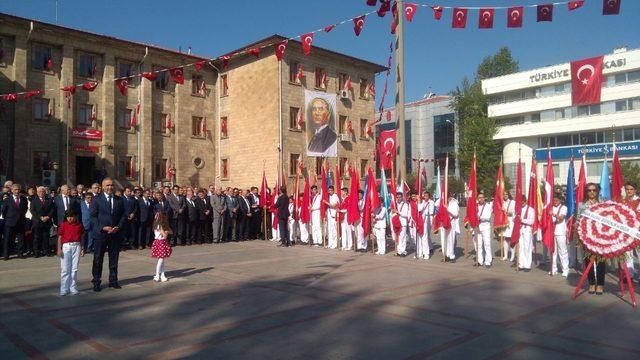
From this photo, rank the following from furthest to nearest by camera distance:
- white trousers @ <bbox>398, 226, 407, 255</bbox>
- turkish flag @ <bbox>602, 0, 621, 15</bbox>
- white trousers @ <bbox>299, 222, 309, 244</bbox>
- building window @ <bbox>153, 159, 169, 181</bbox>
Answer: building window @ <bbox>153, 159, 169, 181</bbox> → white trousers @ <bbox>299, 222, 309, 244</bbox> → white trousers @ <bbox>398, 226, 407, 255</bbox> → turkish flag @ <bbox>602, 0, 621, 15</bbox>

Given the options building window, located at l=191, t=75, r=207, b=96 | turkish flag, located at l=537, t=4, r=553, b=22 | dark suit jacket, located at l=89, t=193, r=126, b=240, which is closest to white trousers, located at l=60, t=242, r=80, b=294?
dark suit jacket, located at l=89, t=193, r=126, b=240

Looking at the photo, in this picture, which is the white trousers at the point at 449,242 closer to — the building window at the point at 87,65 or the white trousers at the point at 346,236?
the white trousers at the point at 346,236

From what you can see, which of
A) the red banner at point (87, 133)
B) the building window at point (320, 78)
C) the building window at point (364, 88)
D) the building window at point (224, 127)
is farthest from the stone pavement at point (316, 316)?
the building window at point (364, 88)

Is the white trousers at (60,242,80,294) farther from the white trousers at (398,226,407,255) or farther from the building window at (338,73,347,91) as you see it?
the building window at (338,73,347,91)

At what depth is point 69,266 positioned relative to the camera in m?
8.89

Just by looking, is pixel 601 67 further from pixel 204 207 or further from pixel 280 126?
pixel 204 207

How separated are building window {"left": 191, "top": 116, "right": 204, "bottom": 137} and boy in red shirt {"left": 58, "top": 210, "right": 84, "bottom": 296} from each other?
27.8m

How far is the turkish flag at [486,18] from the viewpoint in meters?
13.2

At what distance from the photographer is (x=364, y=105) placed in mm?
39438

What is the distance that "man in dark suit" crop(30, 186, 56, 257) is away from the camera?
14.2 m

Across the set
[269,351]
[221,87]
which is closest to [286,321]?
[269,351]

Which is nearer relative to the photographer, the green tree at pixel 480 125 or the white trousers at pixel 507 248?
the white trousers at pixel 507 248

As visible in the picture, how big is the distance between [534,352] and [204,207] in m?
14.1

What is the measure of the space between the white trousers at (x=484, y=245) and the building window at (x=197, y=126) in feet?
88.5
